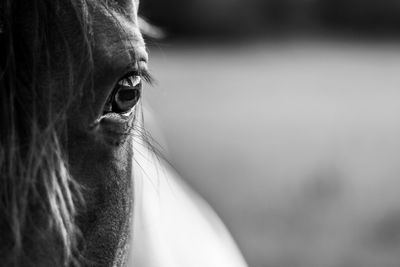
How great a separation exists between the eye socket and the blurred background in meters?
2.23

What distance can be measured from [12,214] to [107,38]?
0.23 metres

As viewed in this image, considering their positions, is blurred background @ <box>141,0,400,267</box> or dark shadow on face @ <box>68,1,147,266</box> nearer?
dark shadow on face @ <box>68,1,147,266</box>

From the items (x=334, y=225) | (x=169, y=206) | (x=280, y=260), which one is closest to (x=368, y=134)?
(x=334, y=225)

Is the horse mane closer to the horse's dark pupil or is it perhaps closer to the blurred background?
the horse's dark pupil

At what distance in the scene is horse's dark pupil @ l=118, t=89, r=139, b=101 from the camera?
2.92 ft

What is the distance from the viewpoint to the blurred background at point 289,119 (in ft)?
14.3

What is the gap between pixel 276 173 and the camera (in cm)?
516

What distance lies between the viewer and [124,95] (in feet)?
2.94

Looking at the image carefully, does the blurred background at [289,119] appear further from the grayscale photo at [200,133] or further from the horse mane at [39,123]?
the horse mane at [39,123]

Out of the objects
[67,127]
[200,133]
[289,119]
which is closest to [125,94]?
[67,127]

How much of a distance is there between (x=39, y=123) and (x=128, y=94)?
160mm

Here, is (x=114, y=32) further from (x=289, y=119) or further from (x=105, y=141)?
(x=289, y=119)

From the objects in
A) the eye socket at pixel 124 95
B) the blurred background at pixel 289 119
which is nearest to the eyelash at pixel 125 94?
the eye socket at pixel 124 95

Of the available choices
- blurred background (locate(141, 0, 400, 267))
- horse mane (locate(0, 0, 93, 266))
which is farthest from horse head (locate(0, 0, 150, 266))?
blurred background (locate(141, 0, 400, 267))
